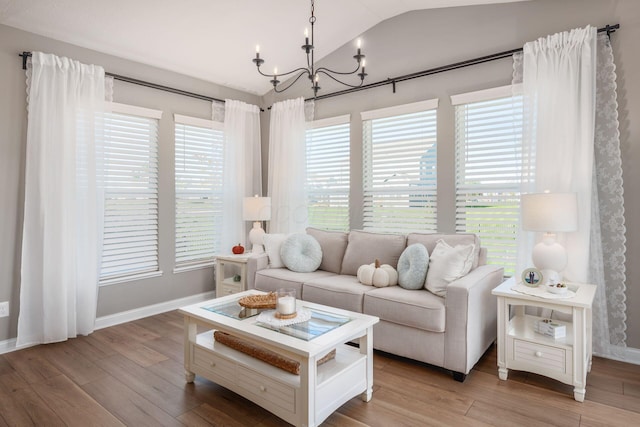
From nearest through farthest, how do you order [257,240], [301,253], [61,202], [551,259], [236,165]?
1. [551,259]
2. [61,202]
3. [301,253]
4. [257,240]
5. [236,165]

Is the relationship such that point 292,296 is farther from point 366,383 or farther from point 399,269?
point 399,269

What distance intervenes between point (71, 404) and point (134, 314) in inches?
65.2

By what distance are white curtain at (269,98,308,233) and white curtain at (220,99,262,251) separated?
310 millimetres

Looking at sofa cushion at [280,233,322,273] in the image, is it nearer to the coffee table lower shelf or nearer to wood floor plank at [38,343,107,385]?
the coffee table lower shelf

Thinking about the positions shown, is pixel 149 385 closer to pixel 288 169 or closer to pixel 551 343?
pixel 551 343

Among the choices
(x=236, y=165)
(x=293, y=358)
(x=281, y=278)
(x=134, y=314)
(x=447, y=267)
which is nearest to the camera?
(x=293, y=358)

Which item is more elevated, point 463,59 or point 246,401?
point 463,59

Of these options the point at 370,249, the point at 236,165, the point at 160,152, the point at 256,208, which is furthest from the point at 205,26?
the point at 370,249

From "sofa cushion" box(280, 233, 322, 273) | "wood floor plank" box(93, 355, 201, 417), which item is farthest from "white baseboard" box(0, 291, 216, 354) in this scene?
"sofa cushion" box(280, 233, 322, 273)

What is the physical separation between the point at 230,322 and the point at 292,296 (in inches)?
15.9

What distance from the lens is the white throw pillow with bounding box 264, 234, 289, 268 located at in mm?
3854

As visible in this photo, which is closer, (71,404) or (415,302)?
(71,404)

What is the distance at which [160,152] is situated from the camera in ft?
13.3

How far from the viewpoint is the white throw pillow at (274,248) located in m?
3.85
